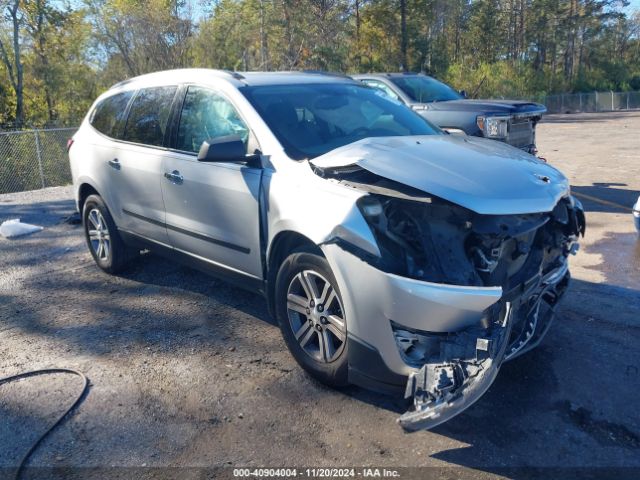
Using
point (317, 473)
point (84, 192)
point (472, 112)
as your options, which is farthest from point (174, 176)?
point (472, 112)

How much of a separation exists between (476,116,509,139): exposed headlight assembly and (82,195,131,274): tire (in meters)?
5.33

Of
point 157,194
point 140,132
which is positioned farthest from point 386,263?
point 140,132

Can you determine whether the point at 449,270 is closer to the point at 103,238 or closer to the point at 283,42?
the point at 103,238

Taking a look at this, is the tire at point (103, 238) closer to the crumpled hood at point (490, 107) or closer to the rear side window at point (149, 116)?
the rear side window at point (149, 116)

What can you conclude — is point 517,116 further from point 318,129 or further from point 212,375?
point 212,375

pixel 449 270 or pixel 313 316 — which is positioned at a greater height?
pixel 449 270

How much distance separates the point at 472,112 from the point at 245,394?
6.60m

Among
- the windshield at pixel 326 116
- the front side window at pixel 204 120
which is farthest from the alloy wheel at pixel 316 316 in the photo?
the front side window at pixel 204 120

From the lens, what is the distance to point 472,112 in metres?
9.19

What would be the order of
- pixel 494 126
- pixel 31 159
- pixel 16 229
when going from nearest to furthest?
pixel 16 229 < pixel 494 126 < pixel 31 159

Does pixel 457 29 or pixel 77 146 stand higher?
pixel 457 29

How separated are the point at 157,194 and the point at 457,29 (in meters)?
54.8

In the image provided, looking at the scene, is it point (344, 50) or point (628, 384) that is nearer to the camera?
point (628, 384)

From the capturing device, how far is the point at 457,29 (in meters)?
55.1
